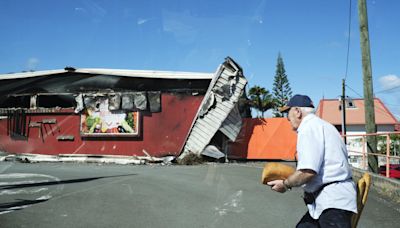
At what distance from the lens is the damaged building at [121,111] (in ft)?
58.4

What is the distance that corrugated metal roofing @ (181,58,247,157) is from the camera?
57.5 ft

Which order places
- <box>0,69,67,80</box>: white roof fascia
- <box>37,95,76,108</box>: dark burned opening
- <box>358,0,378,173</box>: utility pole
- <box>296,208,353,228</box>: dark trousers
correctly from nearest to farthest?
1. <box>296,208,353,228</box>: dark trousers
2. <box>358,0,378,173</box>: utility pole
3. <box>0,69,67,80</box>: white roof fascia
4. <box>37,95,76,108</box>: dark burned opening

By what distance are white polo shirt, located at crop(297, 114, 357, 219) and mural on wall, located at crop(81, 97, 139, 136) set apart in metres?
16.1

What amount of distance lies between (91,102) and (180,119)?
495 cm

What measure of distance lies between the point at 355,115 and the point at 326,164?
4894 cm

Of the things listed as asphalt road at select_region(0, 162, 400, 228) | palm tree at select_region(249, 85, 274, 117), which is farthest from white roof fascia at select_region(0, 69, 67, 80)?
palm tree at select_region(249, 85, 274, 117)

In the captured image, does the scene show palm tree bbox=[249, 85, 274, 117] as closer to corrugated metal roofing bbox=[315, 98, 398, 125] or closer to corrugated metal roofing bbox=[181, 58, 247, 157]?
corrugated metal roofing bbox=[315, 98, 398, 125]

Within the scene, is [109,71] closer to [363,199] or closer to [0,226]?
[0,226]

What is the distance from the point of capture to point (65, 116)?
1966cm

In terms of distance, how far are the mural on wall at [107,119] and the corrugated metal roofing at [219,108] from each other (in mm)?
3114

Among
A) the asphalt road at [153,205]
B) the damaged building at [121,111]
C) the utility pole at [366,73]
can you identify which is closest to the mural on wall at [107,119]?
the damaged building at [121,111]

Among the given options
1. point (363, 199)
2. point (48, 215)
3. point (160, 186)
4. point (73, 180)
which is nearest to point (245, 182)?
point (160, 186)

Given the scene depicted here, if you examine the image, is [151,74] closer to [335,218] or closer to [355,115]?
[335,218]

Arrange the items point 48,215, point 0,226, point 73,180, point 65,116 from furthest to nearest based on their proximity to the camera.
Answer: point 65,116 → point 73,180 → point 48,215 → point 0,226
